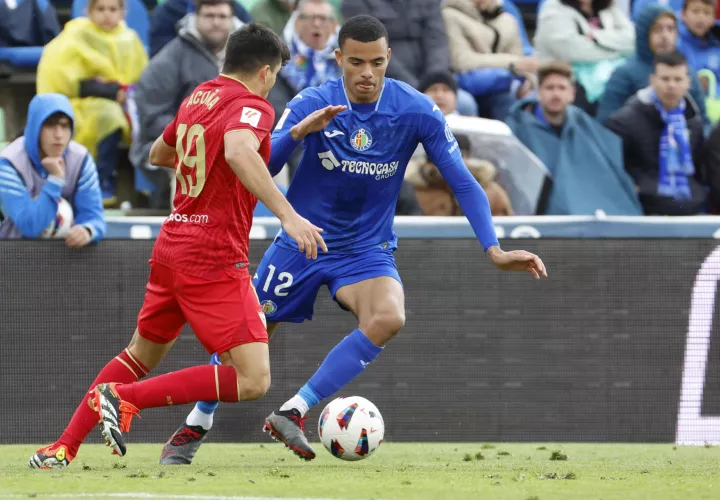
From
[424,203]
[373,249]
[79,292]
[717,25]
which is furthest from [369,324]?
[717,25]

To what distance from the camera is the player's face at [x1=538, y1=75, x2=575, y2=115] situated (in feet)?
36.2

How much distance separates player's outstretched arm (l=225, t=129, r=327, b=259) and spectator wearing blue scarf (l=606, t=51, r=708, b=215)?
5.98 m

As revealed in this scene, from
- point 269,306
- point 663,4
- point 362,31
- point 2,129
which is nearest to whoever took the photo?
point 362,31

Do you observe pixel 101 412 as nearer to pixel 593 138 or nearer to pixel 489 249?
pixel 489 249

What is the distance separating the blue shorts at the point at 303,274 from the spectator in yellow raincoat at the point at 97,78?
395 cm

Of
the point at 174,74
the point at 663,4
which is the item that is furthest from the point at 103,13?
the point at 663,4

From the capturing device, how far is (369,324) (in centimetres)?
682

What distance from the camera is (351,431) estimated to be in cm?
662

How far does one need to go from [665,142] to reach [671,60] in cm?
77

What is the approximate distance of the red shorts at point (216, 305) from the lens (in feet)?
19.7

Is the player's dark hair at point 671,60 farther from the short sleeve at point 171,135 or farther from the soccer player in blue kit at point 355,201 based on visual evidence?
the short sleeve at point 171,135

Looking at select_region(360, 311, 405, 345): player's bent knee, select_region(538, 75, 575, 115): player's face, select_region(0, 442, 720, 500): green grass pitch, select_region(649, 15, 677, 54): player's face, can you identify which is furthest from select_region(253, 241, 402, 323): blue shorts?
select_region(649, 15, 677, 54): player's face

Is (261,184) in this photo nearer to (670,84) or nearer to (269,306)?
(269,306)

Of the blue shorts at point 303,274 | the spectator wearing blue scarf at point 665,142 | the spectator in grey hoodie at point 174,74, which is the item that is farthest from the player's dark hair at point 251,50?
the spectator wearing blue scarf at point 665,142
